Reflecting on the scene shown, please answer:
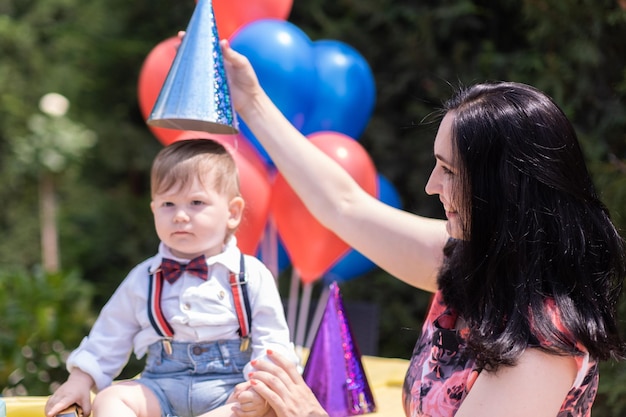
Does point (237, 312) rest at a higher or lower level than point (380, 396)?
higher

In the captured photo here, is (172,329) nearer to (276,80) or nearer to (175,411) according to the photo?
(175,411)

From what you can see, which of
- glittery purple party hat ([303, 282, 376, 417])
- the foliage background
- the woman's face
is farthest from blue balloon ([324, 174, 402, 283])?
the woman's face

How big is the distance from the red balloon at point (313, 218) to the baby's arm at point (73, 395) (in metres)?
1.40

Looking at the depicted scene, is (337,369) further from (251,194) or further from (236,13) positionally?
(236,13)

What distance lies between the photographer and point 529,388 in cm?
138

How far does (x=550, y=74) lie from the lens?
3.42 metres

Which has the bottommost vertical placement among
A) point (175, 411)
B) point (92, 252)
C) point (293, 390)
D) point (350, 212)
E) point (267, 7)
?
point (92, 252)

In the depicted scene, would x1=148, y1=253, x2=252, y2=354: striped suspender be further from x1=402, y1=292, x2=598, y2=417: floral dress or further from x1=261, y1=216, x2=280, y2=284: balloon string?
x1=261, y1=216, x2=280, y2=284: balloon string

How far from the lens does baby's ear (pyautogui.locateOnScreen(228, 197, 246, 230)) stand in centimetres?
192

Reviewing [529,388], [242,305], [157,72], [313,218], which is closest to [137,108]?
[157,72]

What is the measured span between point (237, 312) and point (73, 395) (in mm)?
392

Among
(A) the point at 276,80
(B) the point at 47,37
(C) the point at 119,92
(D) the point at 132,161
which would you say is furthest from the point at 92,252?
(A) the point at 276,80

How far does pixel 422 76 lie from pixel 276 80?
63.0 inches

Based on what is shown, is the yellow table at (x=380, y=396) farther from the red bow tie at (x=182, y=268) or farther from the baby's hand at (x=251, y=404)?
the baby's hand at (x=251, y=404)
